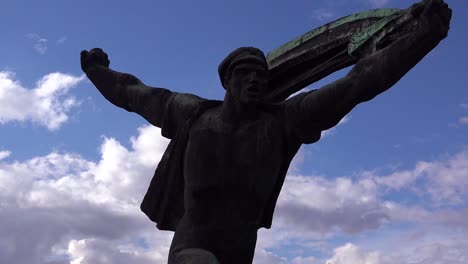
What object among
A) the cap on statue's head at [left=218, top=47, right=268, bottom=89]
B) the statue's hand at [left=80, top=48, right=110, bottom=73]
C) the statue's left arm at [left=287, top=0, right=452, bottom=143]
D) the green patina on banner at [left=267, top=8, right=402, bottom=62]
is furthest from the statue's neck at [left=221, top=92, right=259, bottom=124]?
the statue's hand at [left=80, top=48, right=110, bottom=73]

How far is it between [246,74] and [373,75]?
1034 millimetres

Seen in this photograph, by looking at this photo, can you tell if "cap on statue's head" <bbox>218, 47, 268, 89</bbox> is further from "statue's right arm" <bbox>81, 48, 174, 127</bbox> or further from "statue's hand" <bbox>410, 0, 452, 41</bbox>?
"statue's hand" <bbox>410, 0, 452, 41</bbox>

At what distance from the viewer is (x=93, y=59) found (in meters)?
6.42

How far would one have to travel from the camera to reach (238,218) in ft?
17.0

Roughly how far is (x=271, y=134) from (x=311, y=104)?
1.41 feet

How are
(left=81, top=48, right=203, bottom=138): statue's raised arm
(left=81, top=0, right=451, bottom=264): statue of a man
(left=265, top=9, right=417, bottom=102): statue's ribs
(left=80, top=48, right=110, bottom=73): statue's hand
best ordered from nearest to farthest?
(left=81, top=0, right=451, bottom=264): statue of a man → (left=265, top=9, right=417, bottom=102): statue's ribs → (left=81, top=48, right=203, bottom=138): statue's raised arm → (left=80, top=48, right=110, bottom=73): statue's hand

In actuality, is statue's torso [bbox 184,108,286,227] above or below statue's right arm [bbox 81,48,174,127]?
below

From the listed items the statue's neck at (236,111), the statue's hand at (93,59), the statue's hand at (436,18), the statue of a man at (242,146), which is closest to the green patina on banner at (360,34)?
the statue of a man at (242,146)

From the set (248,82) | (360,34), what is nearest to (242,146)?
(248,82)

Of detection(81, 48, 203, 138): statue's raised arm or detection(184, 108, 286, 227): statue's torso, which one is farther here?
detection(81, 48, 203, 138): statue's raised arm

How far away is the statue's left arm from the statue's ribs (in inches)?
11.5

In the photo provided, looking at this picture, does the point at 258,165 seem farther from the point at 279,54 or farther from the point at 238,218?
the point at 279,54

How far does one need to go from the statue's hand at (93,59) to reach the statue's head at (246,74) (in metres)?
1.60

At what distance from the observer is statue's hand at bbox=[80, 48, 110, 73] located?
6395 millimetres
